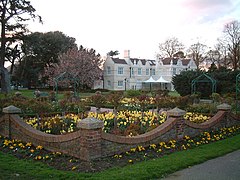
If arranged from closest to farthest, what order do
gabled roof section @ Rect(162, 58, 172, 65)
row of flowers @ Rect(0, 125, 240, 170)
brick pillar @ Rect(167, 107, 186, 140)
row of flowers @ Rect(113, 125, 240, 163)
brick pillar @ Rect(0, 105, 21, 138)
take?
row of flowers @ Rect(0, 125, 240, 170), row of flowers @ Rect(113, 125, 240, 163), brick pillar @ Rect(167, 107, 186, 140), brick pillar @ Rect(0, 105, 21, 138), gabled roof section @ Rect(162, 58, 172, 65)

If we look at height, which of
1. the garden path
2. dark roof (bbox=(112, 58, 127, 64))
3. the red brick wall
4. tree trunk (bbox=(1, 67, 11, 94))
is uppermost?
dark roof (bbox=(112, 58, 127, 64))

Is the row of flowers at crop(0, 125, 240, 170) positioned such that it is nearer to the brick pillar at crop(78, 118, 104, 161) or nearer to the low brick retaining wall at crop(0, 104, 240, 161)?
the low brick retaining wall at crop(0, 104, 240, 161)

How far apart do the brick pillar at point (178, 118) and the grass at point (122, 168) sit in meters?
1.20

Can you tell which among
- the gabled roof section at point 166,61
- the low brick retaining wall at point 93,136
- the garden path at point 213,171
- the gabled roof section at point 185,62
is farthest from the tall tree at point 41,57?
the garden path at point 213,171

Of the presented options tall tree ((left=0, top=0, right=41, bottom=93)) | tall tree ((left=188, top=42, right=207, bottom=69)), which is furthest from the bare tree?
tall tree ((left=0, top=0, right=41, bottom=93))

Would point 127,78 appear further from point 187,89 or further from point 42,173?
point 42,173

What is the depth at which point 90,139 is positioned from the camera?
5.83 metres

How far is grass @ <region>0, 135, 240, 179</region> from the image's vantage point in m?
5.10

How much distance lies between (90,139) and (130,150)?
143 cm

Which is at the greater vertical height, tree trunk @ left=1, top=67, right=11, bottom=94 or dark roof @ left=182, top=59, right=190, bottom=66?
dark roof @ left=182, top=59, right=190, bottom=66

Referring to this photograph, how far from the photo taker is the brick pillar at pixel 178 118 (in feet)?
26.4

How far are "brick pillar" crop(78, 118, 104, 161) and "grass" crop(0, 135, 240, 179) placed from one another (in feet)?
2.06

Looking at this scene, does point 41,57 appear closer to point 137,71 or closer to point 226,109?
point 137,71

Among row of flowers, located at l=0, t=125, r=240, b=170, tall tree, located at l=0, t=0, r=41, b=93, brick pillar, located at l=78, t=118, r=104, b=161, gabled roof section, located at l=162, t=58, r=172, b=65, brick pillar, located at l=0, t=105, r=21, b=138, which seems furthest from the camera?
gabled roof section, located at l=162, t=58, r=172, b=65
